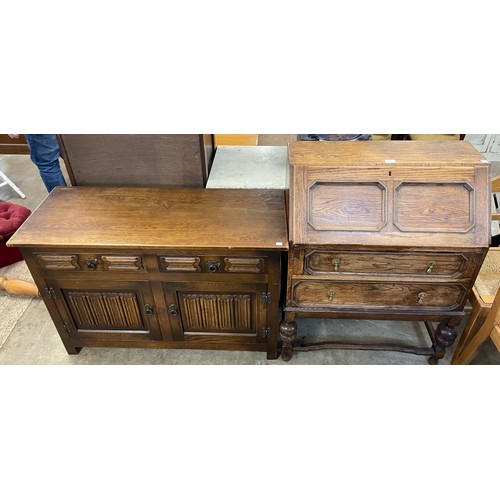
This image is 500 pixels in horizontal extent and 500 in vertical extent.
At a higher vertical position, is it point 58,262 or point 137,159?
point 137,159

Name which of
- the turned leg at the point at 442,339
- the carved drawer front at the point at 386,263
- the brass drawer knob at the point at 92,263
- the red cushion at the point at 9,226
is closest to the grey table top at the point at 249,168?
the carved drawer front at the point at 386,263

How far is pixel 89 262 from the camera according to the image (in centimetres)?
189

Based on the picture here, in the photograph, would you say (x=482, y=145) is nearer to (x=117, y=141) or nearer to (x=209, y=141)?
(x=209, y=141)

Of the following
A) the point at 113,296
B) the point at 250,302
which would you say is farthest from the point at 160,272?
the point at 250,302

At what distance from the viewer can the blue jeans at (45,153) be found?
2889 mm

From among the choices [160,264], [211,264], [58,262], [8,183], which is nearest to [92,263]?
[58,262]

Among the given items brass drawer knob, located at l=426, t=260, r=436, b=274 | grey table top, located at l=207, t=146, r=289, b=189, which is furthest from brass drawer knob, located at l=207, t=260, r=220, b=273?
brass drawer knob, located at l=426, t=260, r=436, b=274

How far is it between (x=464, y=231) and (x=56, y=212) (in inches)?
77.0

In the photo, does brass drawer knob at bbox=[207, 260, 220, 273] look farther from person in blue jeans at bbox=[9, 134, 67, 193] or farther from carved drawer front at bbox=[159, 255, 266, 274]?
person in blue jeans at bbox=[9, 134, 67, 193]

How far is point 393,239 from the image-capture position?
1732mm

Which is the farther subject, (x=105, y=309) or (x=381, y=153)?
(x=105, y=309)

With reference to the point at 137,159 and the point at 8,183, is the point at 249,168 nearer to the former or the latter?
the point at 137,159

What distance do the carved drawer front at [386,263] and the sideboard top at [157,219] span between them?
21 cm

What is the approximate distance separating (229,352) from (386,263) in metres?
1.10
